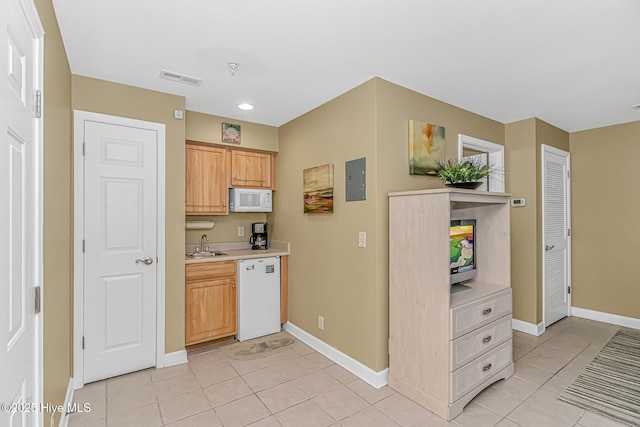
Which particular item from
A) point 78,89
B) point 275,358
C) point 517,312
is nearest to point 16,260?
point 78,89

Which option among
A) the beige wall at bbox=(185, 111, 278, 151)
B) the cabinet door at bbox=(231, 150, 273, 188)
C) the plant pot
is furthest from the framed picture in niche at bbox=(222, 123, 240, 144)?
the plant pot

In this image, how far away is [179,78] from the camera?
2.70 meters

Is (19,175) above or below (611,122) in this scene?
below

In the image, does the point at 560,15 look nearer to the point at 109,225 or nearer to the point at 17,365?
the point at 17,365

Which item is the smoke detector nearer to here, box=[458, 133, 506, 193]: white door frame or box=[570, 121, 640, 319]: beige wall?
box=[458, 133, 506, 193]: white door frame

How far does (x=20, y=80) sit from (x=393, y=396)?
2.88 meters

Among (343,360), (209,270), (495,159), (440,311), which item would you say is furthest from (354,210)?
(495,159)

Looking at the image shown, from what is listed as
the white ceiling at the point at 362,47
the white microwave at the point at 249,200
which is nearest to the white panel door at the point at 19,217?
the white ceiling at the point at 362,47

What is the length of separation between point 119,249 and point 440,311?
2678mm

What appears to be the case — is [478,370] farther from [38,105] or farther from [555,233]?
[38,105]

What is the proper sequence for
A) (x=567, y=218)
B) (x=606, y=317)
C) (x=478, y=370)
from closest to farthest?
(x=478, y=370) < (x=606, y=317) < (x=567, y=218)

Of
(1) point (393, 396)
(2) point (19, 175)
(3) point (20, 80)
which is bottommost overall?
(1) point (393, 396)

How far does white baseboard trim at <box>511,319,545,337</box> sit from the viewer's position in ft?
12.1

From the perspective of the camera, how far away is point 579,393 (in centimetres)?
250
